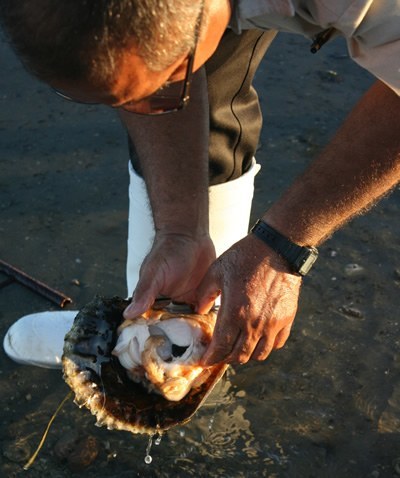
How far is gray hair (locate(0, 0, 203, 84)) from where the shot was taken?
4.62ft

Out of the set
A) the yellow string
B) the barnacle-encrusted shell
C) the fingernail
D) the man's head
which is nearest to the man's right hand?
the fingernail

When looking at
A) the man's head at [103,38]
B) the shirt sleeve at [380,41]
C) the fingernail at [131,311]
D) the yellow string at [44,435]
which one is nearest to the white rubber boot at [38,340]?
the yellow string at [44,435]

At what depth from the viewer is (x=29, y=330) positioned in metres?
2.84

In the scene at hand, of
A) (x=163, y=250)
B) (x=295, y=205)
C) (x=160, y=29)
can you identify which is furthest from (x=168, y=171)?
(x=160, y=29)

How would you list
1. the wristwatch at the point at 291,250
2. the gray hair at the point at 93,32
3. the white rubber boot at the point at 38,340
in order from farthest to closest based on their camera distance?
the white rubber boot at the point at 38,340, the wristwatch at the point at 291,250, the gray hair at the point at 93,32

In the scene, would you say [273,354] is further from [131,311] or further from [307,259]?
[307,259]

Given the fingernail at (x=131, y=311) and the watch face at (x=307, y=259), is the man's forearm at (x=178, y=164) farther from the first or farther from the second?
the watch face at (x=307, y=259)

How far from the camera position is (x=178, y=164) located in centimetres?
235

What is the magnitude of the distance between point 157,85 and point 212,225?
107cm

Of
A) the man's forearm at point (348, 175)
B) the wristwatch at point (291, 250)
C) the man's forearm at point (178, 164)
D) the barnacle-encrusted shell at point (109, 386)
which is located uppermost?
the man's forearm at point (348, 175)

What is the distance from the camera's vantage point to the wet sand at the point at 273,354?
2545mm

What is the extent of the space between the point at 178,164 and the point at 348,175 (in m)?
0.59

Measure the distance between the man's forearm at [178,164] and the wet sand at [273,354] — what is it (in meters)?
0.72

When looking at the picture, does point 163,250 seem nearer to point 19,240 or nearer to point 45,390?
point 45,390
